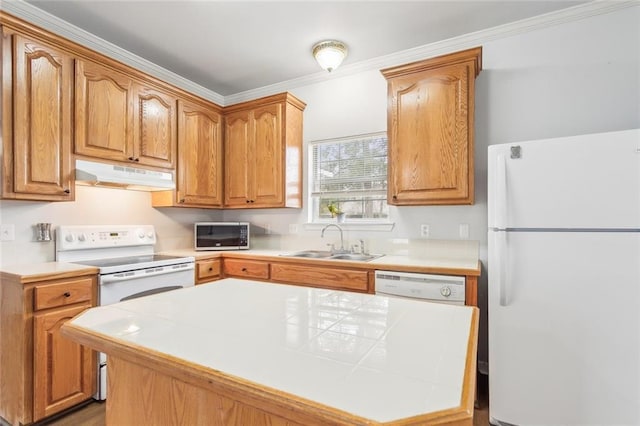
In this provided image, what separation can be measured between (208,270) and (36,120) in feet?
5.24

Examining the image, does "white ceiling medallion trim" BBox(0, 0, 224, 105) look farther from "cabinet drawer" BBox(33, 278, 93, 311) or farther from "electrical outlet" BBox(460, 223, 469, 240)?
"electrical outlet" BBox(460, 223, 469, 240)

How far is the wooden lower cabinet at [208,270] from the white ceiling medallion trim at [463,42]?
1.90 meters

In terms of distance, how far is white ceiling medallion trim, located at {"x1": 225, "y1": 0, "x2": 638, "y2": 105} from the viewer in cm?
218

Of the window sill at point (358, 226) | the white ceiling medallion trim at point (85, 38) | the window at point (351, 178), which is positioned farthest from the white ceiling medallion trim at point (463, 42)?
the window sill at point (358, 226)

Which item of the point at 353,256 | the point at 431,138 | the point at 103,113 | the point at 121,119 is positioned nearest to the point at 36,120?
the point at 103,113

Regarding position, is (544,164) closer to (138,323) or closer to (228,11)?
(138,323)

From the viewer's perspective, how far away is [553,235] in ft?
5.45

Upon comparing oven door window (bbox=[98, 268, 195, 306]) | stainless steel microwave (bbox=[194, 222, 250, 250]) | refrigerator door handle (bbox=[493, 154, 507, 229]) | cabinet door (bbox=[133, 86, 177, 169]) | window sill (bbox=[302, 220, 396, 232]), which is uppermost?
cabinet door (bbox=[133, 86, 177, 169])

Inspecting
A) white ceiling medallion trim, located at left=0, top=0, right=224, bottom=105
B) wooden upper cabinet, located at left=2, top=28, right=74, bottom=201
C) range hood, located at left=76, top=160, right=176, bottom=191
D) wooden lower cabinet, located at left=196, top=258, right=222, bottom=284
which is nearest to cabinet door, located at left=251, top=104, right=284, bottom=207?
wooden lower cabinet, located at left=196, top=258, right=222, bottom=284

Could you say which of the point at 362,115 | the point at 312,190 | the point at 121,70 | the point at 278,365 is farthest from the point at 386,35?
the point at 278,365

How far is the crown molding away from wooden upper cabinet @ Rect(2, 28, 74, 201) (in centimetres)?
37

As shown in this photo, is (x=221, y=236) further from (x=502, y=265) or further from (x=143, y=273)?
(x=502, y=265)

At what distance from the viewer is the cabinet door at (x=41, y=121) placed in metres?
1.94

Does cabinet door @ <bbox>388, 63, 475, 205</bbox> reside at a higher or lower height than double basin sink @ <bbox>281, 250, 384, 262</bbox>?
higher
